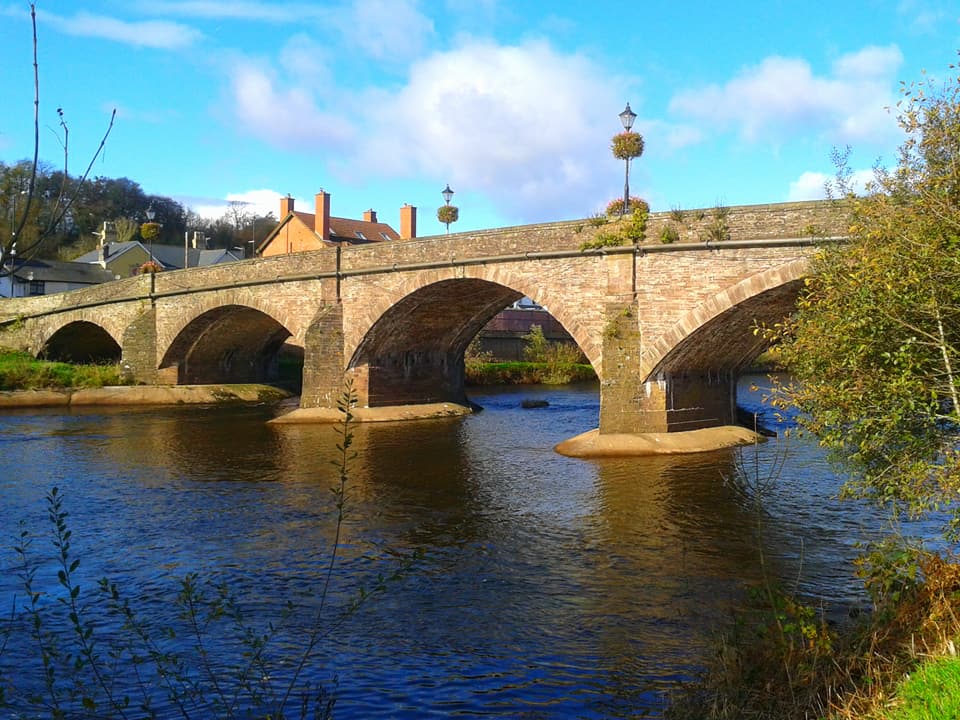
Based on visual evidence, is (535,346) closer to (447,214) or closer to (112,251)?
(447,214)

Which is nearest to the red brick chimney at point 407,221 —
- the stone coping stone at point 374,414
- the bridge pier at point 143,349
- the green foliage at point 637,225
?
the bridge pier at point 143,349

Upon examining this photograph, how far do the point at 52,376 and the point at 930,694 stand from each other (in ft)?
136

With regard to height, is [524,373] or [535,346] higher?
[535,346]

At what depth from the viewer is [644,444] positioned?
72.0 feet

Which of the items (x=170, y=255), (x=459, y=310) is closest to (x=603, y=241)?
(x=459, y=310)

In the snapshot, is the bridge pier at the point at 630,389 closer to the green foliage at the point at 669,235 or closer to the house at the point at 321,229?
the green foliage at the point at 669,235

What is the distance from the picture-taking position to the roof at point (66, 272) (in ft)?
223

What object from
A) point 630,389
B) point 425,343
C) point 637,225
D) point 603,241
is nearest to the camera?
point 630,389

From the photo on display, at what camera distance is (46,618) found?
31.4ft

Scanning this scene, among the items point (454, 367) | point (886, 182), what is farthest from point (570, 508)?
point (454, 367)

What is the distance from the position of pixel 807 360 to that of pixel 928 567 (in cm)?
249

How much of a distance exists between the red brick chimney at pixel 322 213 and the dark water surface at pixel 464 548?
143 feet

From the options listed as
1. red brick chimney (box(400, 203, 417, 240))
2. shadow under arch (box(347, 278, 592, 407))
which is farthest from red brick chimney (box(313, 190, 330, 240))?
shadow under arch (box(347, 278, 592, 407))

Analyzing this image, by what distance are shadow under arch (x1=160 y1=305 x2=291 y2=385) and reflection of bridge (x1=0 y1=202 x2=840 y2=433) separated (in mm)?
87
